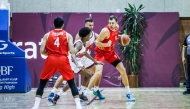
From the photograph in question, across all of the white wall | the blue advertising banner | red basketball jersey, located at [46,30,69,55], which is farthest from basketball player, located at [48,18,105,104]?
the white wall

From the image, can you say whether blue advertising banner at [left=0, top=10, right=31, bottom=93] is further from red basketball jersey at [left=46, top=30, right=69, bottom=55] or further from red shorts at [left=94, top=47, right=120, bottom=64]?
red basketball jersey at [left=46, top=30, right=69, bottom=55]

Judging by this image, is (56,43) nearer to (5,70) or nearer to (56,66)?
(56,66)

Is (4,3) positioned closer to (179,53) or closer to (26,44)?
(26,44)

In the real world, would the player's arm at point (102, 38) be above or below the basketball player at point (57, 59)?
above

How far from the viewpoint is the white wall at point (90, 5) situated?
12.0 m

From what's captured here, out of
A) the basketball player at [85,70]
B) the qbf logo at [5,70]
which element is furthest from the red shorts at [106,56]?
the qbf logo at [5,70]

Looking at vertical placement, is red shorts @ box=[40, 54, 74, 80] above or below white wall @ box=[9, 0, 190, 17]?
below

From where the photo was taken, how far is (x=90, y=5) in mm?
12180

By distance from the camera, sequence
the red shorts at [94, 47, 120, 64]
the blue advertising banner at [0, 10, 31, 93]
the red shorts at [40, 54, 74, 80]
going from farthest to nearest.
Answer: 1. the blue advertising banner at [0, 10, 31, 93]
2. the red shorts at [94, 47, 120, 64]
3. the red shorts at [40, 54, 74, 80]

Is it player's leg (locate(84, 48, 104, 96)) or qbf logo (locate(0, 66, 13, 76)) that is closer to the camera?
A: player's leg (locate(84, 48, 104, 96))

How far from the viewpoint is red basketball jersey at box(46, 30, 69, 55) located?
19.2 feet

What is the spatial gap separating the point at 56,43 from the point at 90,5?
6507 mm

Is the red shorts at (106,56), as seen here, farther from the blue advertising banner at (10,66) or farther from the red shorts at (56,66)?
the blue advertising banner at (10,66)

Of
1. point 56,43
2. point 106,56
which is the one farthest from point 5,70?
point 56,43
